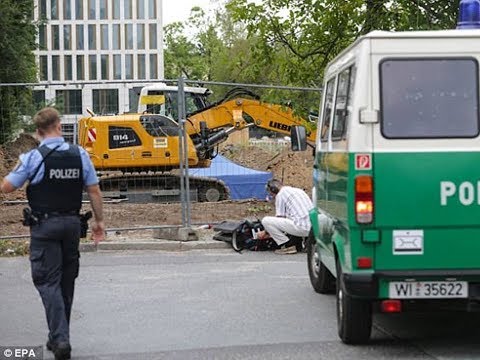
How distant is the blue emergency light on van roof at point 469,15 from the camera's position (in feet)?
24.6

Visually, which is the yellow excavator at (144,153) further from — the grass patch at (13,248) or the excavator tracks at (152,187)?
the grass patch at (13,248)

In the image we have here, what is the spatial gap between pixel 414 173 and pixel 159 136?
15113 millimetres

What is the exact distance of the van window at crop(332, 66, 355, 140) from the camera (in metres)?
6.36

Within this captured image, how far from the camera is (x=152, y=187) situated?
65.6ft

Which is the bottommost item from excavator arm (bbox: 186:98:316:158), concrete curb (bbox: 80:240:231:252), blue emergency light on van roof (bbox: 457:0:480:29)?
concrete curb (bbox: 80:240:231:252)

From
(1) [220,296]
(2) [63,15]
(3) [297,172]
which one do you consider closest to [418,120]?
(1) [220,296]

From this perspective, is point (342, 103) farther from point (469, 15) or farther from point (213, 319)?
point (213, 319)

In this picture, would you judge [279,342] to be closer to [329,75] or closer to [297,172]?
[329,75]

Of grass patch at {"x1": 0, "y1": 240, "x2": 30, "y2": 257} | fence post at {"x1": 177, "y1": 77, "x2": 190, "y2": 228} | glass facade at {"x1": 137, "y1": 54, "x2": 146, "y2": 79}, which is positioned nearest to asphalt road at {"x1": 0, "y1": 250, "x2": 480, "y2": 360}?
grass patch at {"x1": 0, "y1": 240, "x2": 30, "y2": 257}

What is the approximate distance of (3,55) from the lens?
33281mm

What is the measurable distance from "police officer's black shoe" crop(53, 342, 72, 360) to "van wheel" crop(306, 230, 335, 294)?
10.1 ft

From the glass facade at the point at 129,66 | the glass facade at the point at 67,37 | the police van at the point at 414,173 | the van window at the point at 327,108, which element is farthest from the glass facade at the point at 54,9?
the police van at the point at 414,173

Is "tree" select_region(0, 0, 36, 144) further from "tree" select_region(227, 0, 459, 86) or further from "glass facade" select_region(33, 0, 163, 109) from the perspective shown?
"glass facade" select_region(33, 0, 163, 109)

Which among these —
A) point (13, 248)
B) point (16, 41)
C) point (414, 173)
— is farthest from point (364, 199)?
→ point (16, 41)
